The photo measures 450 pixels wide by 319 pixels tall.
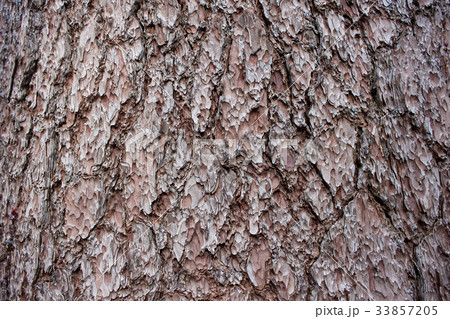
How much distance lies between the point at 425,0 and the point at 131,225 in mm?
967

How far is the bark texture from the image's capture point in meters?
0.73

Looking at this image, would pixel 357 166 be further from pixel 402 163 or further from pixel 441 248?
pixel 441 248

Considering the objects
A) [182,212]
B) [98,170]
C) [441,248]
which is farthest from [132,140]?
[441,248]

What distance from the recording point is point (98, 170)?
2.47ft

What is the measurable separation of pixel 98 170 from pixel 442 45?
→ 957mm

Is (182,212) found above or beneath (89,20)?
beneath

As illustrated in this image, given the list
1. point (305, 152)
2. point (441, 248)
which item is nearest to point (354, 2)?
point (305, 152)

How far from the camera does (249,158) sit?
73 centimetres

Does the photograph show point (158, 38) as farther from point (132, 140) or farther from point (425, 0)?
point (425, 0)

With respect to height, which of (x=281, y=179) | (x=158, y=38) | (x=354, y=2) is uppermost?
(x=354, y=2)

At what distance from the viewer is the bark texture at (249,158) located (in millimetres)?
728
